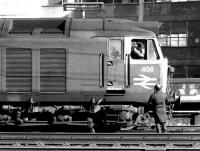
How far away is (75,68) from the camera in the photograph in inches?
581

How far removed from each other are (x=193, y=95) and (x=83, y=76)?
7153mm

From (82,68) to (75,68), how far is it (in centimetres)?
21

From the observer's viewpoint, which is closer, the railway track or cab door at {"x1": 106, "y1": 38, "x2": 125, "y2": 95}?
the railway track

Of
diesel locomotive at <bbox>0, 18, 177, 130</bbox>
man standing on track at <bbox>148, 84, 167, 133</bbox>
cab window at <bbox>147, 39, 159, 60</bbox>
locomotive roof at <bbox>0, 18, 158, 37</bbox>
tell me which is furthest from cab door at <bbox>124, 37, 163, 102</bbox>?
man standing on track at <bbox>148, 84, 167, 133</bbox>

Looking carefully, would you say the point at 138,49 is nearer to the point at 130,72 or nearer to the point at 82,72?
the point at 130,72

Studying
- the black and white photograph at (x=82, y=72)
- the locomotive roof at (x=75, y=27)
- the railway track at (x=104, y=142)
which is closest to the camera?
the railway track at (x=104, y=142)

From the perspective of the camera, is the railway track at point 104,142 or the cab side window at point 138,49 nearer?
the railway track at point 104,142

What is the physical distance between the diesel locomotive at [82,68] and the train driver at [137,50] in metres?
0.06

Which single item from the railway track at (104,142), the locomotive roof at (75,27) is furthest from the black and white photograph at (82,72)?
the railway track at (104,142)

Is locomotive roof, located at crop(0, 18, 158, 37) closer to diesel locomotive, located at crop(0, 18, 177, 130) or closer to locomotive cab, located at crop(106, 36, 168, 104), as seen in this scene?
diesel locomotive, located at crop(0, 18, 177, 130)

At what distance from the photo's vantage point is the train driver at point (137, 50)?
14945 millimetres

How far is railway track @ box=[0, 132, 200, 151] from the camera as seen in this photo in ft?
38.8

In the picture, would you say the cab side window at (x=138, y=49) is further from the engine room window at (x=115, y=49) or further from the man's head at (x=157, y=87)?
the man's head at (x=157, y=87)

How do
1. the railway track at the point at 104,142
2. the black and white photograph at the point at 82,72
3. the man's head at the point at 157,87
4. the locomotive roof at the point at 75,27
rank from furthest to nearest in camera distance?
the locomotive roof at the point at 75,27 → the black and white photograph at the point at 82,72 → the man's head at the point at 157,87 → the railway track at the point at 104,142
